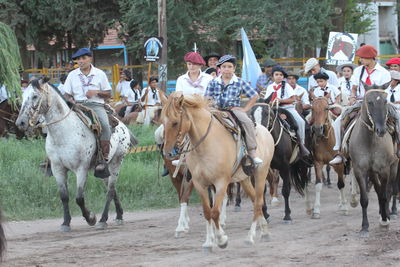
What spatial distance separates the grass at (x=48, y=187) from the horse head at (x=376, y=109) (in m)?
4.25

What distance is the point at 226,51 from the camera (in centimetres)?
3569

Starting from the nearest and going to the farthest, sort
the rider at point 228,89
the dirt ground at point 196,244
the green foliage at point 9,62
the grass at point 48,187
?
the dirt ground at point 196,244, the rider at point 228,89, the grass at point 48,187, the green foliage at point 9,62

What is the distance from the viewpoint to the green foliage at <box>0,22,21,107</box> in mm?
15914

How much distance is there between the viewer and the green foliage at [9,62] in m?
15.9

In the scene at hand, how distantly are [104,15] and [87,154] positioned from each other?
2099 centimetres

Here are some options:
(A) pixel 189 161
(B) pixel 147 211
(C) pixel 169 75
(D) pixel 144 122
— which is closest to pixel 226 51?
(C) pixel 169 75

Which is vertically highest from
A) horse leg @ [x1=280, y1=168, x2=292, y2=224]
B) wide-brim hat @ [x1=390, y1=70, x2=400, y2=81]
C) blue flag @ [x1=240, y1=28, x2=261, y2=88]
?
blue flag @ [x1=240, y1=28, x2=261, y2=88]

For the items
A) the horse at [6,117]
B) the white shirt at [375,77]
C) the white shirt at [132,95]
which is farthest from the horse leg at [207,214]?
the white shirt at [132,95]

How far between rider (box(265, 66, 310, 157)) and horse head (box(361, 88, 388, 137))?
8.81 ft

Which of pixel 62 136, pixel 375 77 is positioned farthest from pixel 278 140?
pixel 62 136

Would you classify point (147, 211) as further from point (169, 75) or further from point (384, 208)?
point (169, 75)

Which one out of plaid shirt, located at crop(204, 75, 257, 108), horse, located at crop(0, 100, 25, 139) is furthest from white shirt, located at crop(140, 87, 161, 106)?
plaid shirt, located at crop(204, 75, 257, 108)

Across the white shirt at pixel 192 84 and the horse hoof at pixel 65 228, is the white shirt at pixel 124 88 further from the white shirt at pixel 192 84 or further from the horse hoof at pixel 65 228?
the horse hoof at pixel 65 228

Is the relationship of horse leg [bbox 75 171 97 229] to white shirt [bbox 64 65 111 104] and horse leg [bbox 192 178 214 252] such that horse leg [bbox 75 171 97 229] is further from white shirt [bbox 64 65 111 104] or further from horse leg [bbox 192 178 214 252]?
Answer: horse leg [bbox 192 178 214 252]
